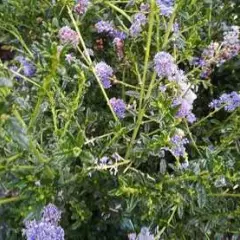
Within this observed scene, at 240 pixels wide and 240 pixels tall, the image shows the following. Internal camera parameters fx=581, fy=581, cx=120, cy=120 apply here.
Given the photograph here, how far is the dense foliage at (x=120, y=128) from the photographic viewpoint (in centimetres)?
89

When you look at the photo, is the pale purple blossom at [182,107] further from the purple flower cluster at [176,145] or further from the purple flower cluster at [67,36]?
the purple flower cluster at [67,36]

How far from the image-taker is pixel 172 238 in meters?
1.02

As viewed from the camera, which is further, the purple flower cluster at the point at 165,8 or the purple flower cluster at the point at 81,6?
the purple flower cluster at the point at 81,6

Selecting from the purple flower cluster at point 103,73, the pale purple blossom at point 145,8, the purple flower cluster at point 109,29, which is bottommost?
the purple flower cluster at point 103,73

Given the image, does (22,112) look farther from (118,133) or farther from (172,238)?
(172,238)

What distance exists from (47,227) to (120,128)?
20 centimetres

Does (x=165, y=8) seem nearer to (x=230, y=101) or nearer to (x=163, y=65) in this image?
(x=163, y=65)

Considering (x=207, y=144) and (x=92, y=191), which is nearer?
(x=92, y=191)

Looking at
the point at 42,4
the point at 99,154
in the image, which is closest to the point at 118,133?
the point at 99,154

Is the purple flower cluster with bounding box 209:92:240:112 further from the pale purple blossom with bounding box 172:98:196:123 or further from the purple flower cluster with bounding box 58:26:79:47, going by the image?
the purple flower cluster with bounding box 58:26:79:47

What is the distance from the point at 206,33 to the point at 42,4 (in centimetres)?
37

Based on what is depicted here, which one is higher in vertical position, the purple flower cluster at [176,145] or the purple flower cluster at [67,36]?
the purple flower cluster at [67,36]

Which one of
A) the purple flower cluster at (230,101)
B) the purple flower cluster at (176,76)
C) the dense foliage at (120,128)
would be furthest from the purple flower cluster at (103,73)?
the purple flower cluster at (230,101)

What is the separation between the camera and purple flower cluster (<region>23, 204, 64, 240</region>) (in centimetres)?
92
